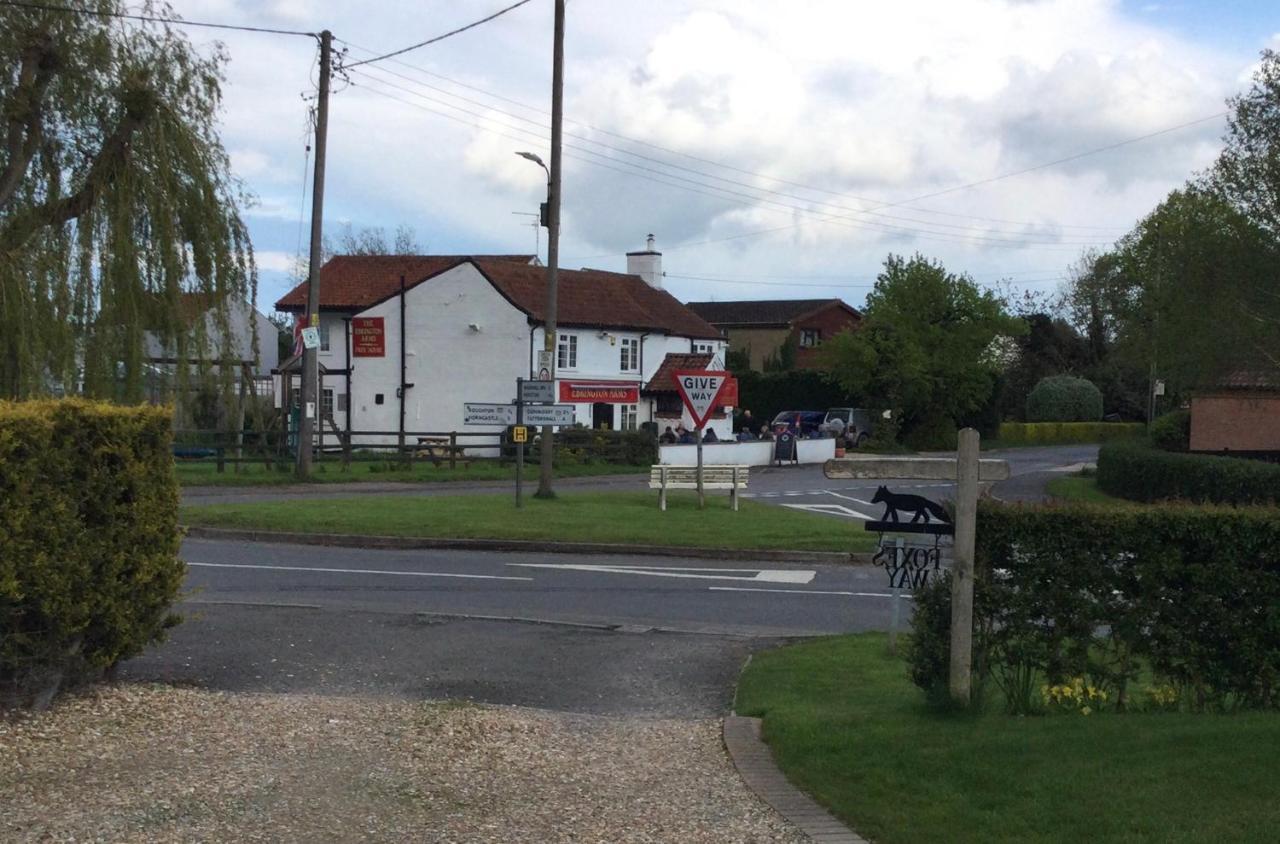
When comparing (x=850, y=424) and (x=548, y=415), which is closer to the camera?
(x=548, y=415)

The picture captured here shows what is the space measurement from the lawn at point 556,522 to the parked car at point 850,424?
34.9 m

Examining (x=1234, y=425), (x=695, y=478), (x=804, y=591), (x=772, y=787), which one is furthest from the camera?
(x=1234, y=425)

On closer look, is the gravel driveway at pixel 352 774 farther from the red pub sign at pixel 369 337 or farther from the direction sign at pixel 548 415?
the red pub sign at pixel 369 337

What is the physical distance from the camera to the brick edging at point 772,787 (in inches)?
254

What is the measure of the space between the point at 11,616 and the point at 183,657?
302 centimetres

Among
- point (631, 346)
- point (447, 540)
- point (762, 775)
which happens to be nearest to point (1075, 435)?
point (631, 346)

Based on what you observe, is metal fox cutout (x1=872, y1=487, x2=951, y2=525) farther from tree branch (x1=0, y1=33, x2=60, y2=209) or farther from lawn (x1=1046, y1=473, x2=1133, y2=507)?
lawn (x1=1046, y1=473, x2=1133, y2=507)

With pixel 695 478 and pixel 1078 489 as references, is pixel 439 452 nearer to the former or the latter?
pixel 695 478

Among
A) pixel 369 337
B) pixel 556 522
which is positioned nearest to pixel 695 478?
pixel 556 522

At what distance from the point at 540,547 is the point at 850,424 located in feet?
145

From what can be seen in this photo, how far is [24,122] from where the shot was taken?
1326 centimetres

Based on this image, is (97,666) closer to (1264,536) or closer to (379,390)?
(1264,536)

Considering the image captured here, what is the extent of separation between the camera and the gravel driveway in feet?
20.4

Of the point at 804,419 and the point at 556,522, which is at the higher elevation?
the point at 804,419
